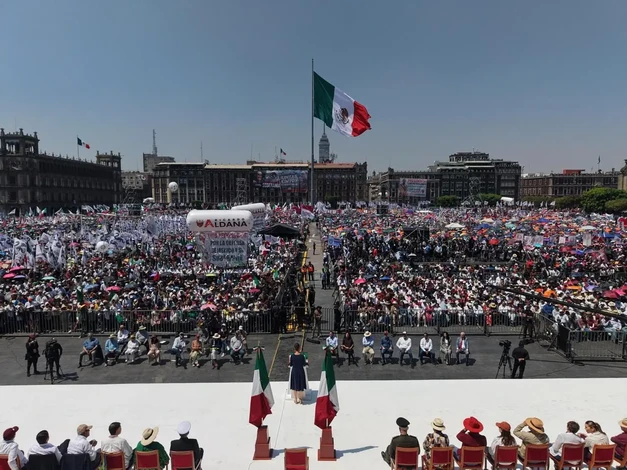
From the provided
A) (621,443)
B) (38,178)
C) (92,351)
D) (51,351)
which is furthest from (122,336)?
(38,178)

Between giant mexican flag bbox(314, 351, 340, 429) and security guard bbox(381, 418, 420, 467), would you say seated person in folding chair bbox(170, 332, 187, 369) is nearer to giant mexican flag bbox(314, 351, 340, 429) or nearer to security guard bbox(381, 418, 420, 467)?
giant mexican flag bbox(314, 351, 340, 429)

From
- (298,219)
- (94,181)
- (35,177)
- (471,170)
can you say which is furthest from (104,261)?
(471,170)

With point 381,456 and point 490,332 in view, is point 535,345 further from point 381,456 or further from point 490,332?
point 381,456

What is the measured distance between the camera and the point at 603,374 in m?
10.9

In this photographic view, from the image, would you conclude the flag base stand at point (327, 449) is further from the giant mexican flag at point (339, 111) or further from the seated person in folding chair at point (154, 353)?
the giant mexican flag at point (339, 111)

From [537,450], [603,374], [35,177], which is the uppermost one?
[35,177]

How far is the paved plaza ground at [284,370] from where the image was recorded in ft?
35.4

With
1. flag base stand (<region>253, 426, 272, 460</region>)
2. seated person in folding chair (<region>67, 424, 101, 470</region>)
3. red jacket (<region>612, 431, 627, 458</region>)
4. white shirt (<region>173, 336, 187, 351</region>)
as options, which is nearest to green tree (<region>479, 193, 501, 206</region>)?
white shirt (<region>173, 336, 187, 351</region>)

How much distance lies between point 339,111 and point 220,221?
6.23m

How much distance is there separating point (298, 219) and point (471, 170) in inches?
3856

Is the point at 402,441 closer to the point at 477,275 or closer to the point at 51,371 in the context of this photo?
the point at 51,371

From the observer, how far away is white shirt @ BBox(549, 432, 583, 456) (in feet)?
18.4

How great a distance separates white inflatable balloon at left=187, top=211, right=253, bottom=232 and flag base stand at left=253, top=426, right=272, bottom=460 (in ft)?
38.0

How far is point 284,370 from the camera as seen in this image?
11164mm
